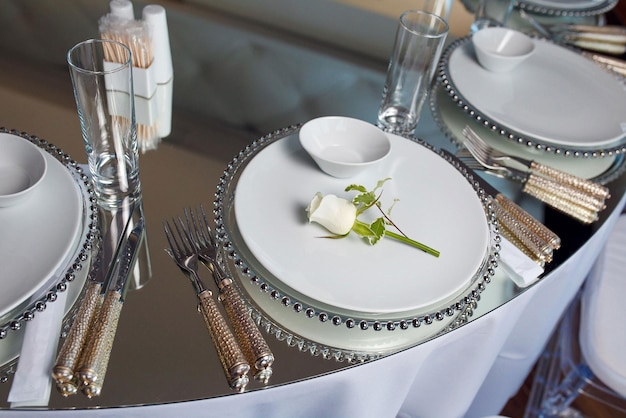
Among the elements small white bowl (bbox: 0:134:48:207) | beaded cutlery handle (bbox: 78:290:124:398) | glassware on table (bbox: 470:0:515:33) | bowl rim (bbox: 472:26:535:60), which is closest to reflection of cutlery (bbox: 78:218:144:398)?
beaded cutlery handle (bbox: 78:290:124:398)

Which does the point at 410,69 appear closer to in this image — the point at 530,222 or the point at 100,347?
the point at 530,222

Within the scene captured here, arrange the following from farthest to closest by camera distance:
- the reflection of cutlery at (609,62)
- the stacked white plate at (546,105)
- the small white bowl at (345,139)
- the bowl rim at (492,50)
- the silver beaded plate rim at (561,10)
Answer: the silver beaded plate rim at (561,10), the reflection of cutlery at (609,62), the bowl rim at (492,50), the stacked white plate at (546,105), the small white bowl at (345,139)

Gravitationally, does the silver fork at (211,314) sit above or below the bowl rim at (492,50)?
below

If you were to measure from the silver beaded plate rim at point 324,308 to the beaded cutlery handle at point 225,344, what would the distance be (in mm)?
43

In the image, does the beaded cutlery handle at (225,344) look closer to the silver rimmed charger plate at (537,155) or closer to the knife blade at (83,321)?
the knife blade at (83,321)

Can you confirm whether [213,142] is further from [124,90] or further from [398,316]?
[398,316]

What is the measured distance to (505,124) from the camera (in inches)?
30.6

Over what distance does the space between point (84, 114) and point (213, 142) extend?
0.63ft

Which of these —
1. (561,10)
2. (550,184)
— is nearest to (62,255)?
(550,184)

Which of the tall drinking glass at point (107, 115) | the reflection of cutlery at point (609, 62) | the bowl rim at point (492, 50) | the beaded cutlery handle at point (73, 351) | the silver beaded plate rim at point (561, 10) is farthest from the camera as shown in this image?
Result: the silver beaded plate rim at point (561, 10)

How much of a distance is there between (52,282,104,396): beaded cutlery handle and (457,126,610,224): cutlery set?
50cm

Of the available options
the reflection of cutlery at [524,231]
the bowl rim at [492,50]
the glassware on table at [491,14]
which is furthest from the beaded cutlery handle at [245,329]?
the glassware on table at [491,14]

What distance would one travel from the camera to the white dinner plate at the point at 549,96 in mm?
784

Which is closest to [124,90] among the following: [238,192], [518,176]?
[238,192]
